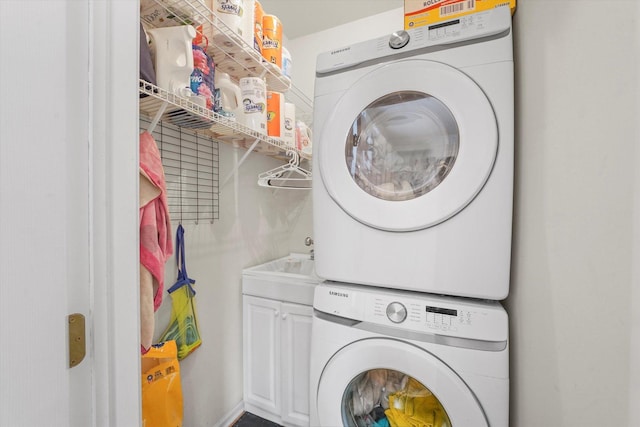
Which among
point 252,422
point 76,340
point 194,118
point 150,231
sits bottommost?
point 252,422

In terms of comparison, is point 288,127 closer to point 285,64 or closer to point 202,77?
point 285,64

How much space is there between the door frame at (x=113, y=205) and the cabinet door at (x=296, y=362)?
92cm

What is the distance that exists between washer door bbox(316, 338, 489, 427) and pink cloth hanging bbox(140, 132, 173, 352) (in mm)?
664

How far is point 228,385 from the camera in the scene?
1544 millimetres

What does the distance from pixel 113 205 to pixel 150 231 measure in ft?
1.15

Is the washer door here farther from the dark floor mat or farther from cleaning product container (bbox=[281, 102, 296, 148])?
cleaning product container (bbox=[281, 102, 296, 148])

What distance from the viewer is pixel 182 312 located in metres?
1.25

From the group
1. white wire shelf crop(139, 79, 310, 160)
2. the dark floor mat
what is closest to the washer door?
the dark floor mat

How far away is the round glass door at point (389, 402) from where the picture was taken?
36.9 inches

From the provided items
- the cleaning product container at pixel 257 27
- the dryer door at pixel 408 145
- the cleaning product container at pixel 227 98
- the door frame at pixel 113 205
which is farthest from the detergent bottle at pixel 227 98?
the door frame at pixel 113 205

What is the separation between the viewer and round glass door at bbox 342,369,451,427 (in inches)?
36.9

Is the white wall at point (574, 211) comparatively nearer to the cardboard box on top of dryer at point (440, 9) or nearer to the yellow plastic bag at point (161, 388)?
the cardboard box on top of dryer at point (440, 9)

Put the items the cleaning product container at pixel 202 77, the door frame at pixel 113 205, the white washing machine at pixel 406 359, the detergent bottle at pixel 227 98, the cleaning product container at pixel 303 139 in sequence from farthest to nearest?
the cleaning product container at pixel 303 139 < the detergent bottle at pixel 227 98 < the cleaning product container at pixel 202 77 < the white washing machine at pixel 406 359 < the door frame at pixel 113 205

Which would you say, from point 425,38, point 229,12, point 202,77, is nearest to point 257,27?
point 229,12
